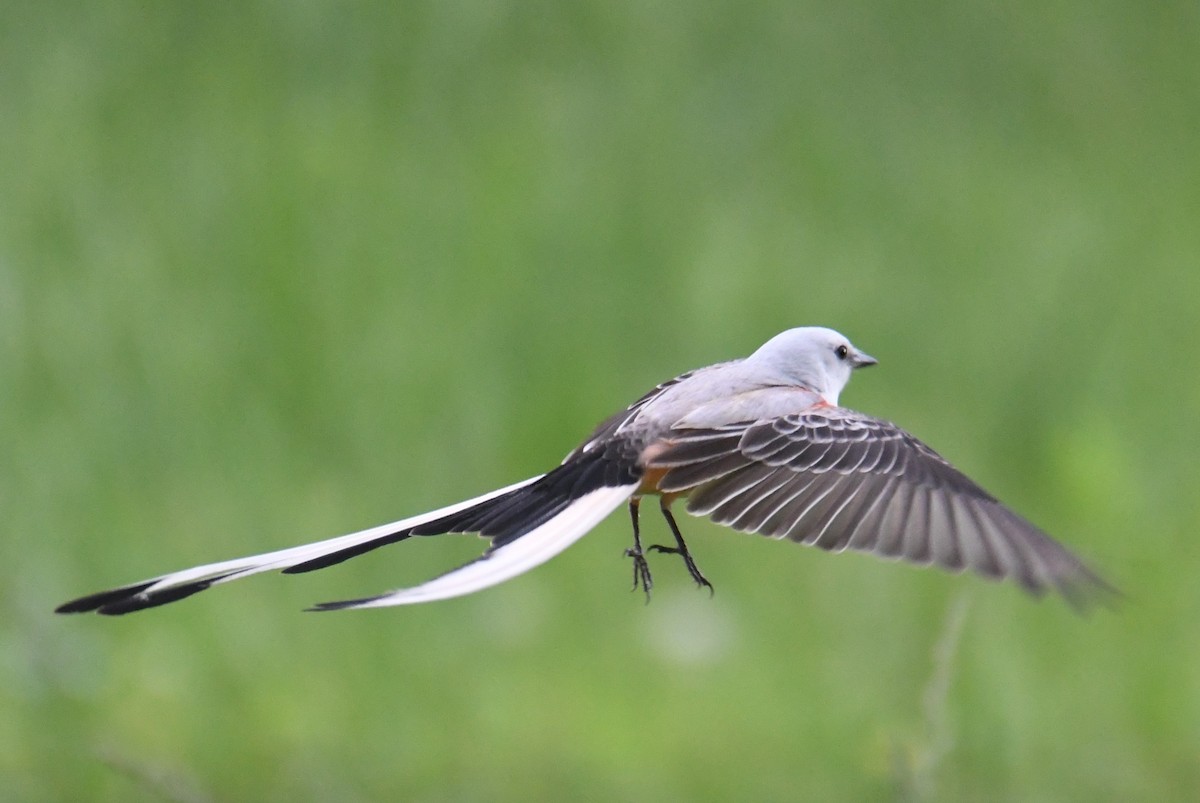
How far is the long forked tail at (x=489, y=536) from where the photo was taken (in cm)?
221

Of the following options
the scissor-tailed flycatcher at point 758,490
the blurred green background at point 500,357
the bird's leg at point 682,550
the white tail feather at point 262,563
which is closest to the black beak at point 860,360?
the scissor-tailed flycatcher at point 758,490

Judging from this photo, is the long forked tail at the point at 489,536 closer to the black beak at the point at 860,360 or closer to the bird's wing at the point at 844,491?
the bird's wing at the point at 844,491

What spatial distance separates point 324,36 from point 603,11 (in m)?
1.21

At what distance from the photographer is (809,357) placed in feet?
8.61

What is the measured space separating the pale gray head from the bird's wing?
53mm

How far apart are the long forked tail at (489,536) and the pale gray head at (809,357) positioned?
1.01 feet

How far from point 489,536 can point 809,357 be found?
60cm

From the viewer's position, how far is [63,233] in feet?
20.8

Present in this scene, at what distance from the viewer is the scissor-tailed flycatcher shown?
2.31m

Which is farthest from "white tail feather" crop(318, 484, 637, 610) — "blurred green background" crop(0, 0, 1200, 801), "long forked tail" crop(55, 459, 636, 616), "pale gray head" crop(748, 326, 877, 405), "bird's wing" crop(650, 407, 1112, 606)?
"blurred green background" crop(0, 0, 1200, 801)

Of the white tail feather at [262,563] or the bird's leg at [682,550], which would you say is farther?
the bird's leg at [682,550]

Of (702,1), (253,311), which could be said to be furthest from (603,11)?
(253,311)

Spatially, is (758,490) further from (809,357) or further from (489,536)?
(489,536)

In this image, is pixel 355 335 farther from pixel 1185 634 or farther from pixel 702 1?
pixel 1185 634
